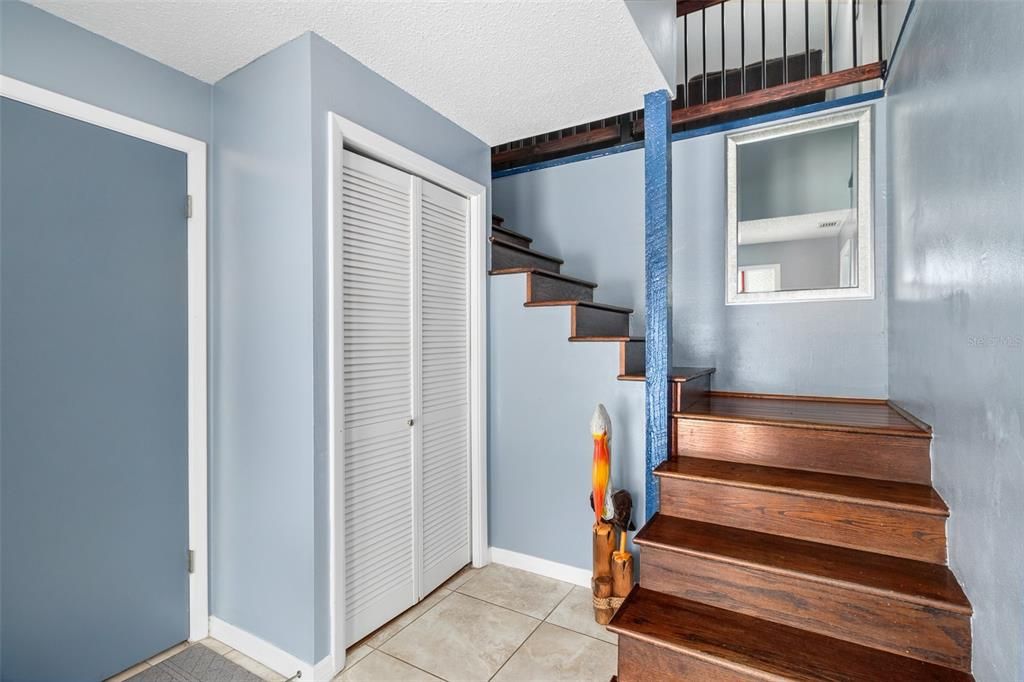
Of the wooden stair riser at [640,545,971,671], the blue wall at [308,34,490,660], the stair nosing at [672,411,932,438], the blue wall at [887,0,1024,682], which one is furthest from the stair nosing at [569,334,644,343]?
the blue wall at [308,34,490,660]

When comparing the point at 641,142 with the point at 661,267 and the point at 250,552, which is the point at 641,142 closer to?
the point at 661,267

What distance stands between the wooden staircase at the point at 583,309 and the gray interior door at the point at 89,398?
1.58m

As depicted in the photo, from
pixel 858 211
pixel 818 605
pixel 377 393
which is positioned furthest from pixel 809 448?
pixel 377 393

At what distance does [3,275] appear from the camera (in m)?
1.58

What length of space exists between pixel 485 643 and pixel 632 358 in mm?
1442

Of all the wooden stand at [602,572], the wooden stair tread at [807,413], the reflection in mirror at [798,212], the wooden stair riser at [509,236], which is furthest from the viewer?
the wooden stair riser at [509,236]

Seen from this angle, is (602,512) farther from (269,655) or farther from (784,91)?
(784,91)

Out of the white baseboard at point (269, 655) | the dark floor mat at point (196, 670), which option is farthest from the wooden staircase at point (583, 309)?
the dark floor mat at point (196, 670)

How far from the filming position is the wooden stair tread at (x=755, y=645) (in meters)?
1.39

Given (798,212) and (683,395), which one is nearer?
(683,395)

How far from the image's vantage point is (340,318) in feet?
6.23

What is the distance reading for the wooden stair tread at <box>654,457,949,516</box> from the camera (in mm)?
1658

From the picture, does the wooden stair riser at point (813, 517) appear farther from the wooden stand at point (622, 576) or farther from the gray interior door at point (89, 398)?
the gray interior door at point (89, 398)

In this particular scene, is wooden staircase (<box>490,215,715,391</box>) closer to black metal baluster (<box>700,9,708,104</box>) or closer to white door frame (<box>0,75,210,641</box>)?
white door frame (<box>0,75,210,641</box>)
